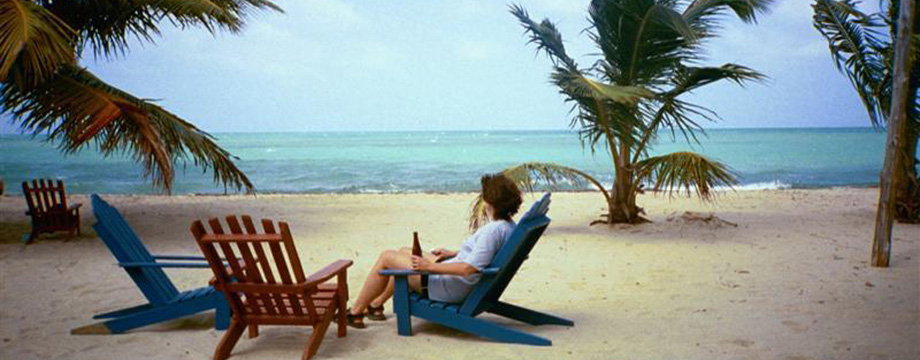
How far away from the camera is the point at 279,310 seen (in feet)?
13.9

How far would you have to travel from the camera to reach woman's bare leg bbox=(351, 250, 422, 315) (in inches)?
183

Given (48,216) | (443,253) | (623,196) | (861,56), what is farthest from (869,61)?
(48,216)

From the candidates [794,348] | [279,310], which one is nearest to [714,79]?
[794,348]

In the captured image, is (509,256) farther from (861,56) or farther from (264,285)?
(861,56)

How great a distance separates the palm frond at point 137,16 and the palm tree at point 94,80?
14mm

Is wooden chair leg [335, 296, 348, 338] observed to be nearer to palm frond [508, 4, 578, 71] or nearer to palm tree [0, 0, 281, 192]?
palm tree [0, 0, 281, 192]

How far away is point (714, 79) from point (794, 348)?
6077 millimetres

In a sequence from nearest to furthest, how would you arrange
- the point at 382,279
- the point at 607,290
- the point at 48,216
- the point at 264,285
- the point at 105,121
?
the point at 264,285
the point at 382,279
the point at 607,290
the point at 105,121
the point at 48,216

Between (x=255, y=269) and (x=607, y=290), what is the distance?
324 centimetres

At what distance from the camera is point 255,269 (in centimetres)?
412

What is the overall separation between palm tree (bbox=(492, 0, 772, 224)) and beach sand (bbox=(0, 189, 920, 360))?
901 millimetres

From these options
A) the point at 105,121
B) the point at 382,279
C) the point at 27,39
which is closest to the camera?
the point at 382,279

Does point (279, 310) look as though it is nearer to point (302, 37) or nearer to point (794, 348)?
point (794, 348)

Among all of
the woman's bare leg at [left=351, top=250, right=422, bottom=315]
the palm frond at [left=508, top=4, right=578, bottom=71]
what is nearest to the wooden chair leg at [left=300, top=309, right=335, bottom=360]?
the woman's bare leg at [left=351, top=250, right=422, bottom=315]
